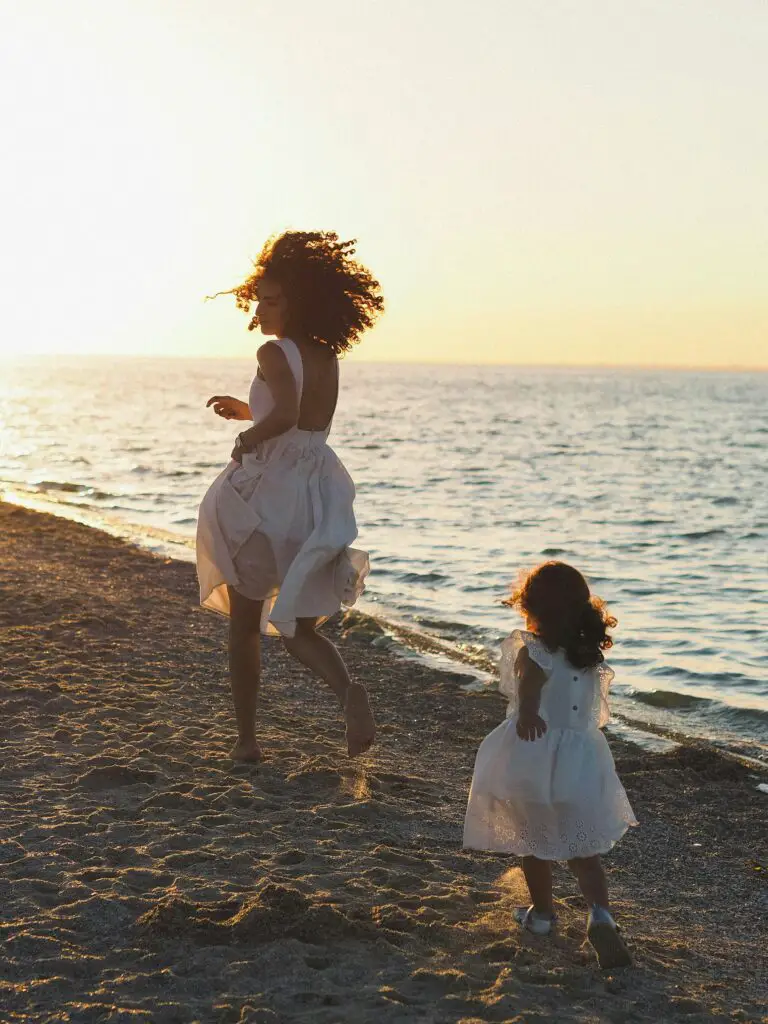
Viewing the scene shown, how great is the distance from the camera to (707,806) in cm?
541

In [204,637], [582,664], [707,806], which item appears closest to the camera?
[582,664]

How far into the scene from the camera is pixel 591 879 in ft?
11.0

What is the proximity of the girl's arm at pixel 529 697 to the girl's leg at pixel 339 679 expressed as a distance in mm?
1022

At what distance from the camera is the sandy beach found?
9.71 feet

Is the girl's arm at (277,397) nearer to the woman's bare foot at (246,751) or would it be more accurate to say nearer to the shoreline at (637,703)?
the woman's bare foot at (246,751)

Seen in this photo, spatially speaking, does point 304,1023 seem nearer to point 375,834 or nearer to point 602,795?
point 602,795

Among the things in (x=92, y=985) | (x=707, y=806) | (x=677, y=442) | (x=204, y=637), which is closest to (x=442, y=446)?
(x=677, y=442)

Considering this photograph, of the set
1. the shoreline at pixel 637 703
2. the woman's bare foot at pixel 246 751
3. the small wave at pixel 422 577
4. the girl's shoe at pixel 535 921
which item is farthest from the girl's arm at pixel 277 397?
the small wave at pixel 422 577

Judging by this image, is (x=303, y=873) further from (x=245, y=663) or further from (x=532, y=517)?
(x=532, y=517)

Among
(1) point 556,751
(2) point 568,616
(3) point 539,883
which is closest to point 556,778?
(1) point 556,751

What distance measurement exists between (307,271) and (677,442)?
36.6 m

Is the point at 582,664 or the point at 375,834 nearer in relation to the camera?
the point at 582,664

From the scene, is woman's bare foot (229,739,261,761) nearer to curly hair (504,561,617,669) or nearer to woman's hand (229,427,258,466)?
woman's hand (229,427,258,466)

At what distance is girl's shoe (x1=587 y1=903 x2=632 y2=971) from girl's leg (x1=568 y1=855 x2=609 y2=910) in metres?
0.04
